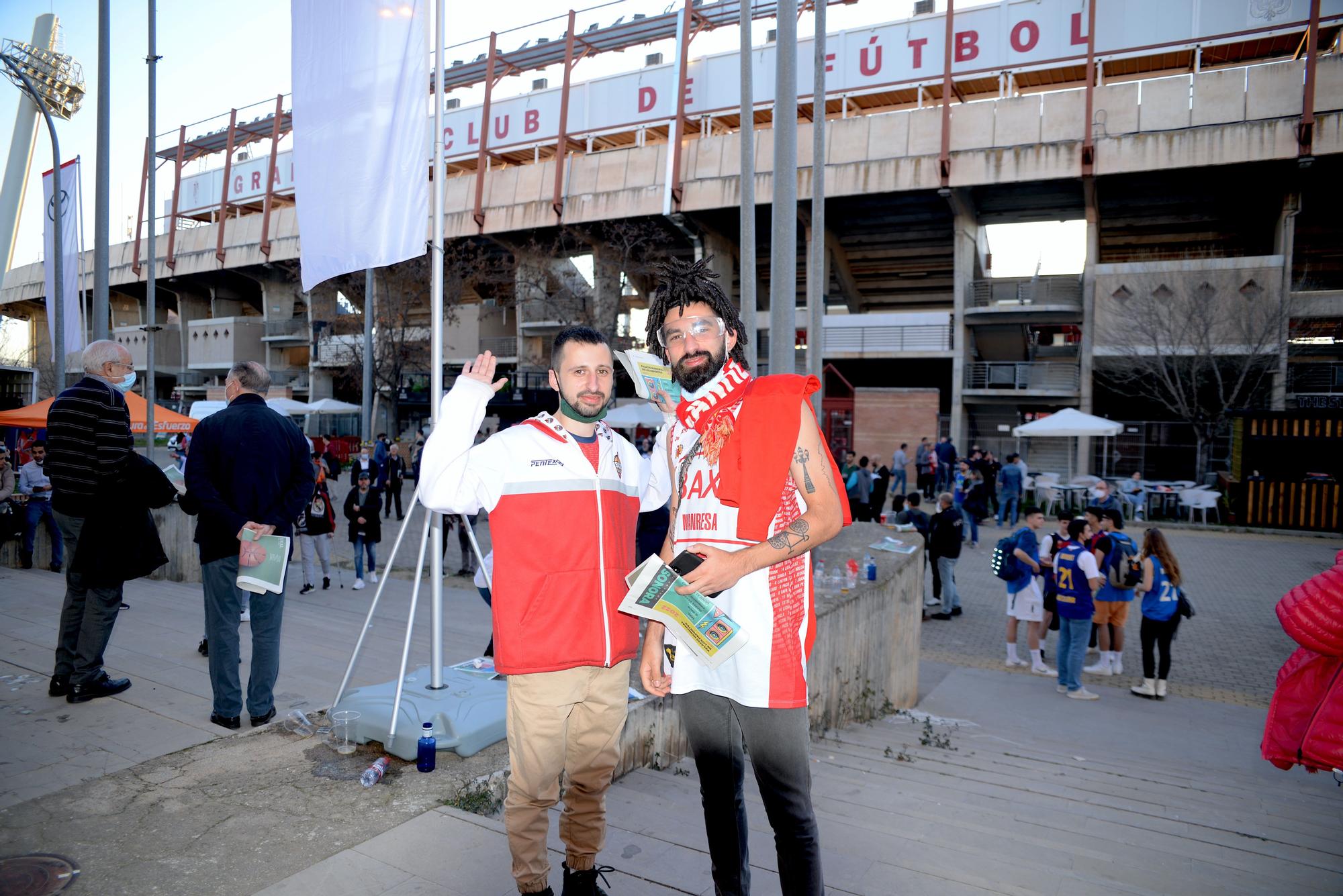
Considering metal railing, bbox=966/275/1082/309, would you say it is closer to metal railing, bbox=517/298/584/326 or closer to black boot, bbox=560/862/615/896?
metal railing, bbox=517/298/584/326

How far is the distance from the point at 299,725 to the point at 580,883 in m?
2.18

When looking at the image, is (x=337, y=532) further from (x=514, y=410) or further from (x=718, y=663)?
(x=718, y=663)

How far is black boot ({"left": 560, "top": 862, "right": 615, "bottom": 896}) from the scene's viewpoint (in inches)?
109

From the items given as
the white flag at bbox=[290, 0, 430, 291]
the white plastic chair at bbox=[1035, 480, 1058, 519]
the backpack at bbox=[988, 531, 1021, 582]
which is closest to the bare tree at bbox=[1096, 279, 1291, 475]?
the white plastic chair at bbox=[1035, 480, 1058, 519]

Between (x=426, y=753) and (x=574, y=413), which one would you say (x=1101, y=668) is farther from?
(x=574, y=413)

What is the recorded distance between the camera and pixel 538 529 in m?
2.76

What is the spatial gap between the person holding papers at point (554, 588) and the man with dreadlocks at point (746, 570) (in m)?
0.23

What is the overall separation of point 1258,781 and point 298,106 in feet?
26.0

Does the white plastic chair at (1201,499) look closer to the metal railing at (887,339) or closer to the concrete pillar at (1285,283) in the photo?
the concrete pillar at (1285,283)

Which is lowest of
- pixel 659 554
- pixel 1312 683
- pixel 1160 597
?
pixel 1160 597

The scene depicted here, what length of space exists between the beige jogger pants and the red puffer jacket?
2.43 meters

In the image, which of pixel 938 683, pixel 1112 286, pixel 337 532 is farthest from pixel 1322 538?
pixel 337 532

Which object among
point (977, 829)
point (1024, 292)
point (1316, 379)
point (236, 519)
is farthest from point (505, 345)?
point (977, 829)

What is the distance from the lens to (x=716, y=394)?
2629mm
